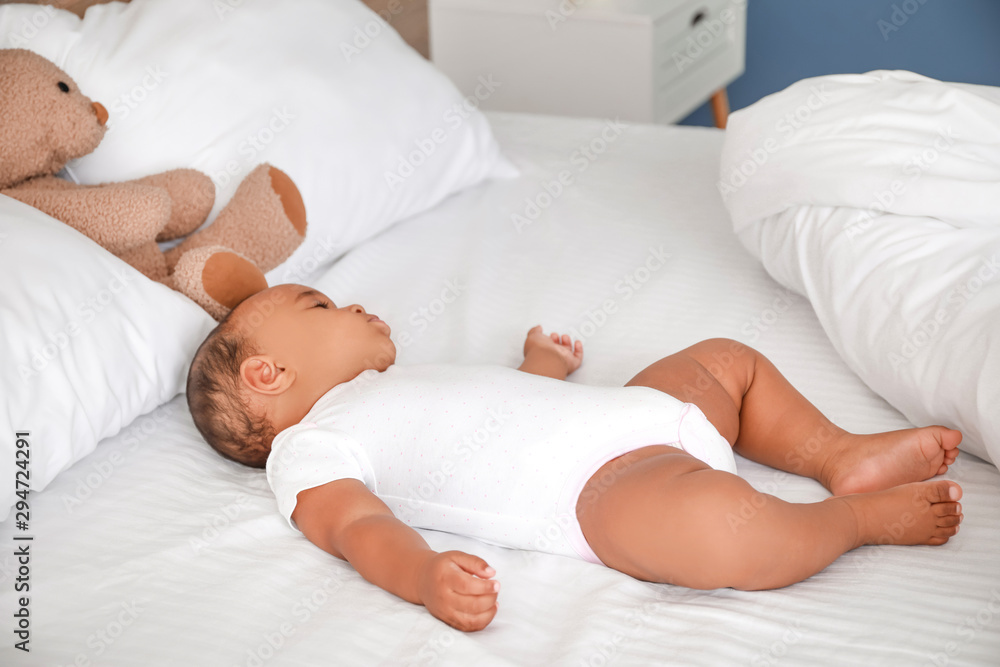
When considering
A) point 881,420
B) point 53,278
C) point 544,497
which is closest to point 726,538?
point 544,497

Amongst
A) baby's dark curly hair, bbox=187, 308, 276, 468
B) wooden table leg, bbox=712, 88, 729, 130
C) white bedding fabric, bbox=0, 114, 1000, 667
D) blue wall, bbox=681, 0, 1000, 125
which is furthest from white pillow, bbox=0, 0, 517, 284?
blue wall, bbox=681, 0, 1000, 125

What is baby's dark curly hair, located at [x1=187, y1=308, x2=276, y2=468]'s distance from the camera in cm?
95

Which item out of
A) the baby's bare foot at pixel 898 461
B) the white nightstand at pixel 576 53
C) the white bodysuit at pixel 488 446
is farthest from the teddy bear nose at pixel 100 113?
the white nightstand at pixel 576 53

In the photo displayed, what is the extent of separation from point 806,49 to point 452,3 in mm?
1121

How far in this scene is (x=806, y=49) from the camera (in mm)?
2584

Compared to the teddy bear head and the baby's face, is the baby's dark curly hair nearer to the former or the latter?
the baby's face

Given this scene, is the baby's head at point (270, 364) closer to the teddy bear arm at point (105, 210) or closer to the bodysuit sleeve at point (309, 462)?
the bodysuit sleeve at point (309, 462)

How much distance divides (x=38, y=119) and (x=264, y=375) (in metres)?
0.45

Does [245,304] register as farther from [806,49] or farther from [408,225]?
[806,49]

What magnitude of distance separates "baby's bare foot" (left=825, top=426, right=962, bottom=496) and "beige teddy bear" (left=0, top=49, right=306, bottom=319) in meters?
0.73

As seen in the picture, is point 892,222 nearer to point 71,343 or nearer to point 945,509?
point 945,509

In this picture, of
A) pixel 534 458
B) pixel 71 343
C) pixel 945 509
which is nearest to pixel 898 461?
pixel 945 509

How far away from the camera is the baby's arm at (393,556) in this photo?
727 millimetres

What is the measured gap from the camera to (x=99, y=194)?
3.47ft
